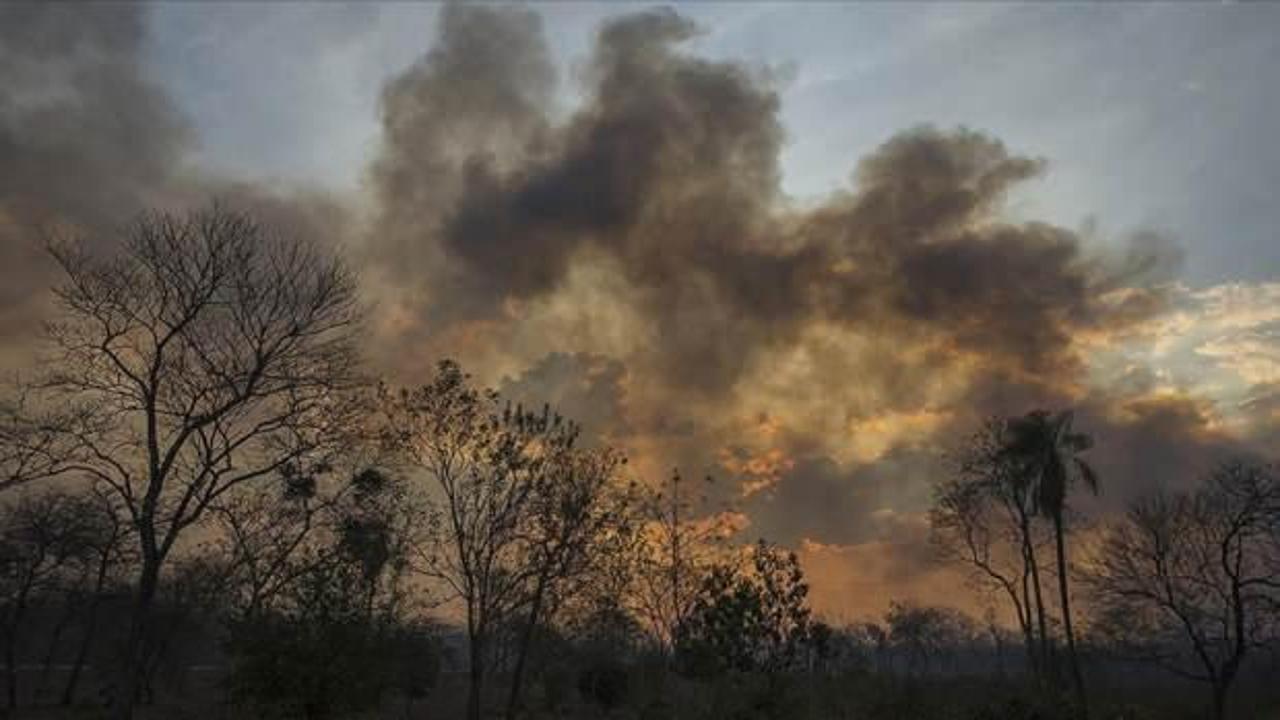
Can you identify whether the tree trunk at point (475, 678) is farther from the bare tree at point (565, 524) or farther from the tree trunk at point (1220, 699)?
the tree trunk at point (1220, 699)

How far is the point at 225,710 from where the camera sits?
37344 mm

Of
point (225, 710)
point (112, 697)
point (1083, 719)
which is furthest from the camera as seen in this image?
point (112, 697)

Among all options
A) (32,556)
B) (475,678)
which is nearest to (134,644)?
(475,678)

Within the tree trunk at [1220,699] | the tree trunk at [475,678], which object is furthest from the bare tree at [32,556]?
the tree trunk at [1220,699]

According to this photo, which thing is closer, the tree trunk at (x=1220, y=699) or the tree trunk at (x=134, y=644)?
the tree trunk at (x=134, y=644)

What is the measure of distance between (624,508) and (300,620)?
21.8m

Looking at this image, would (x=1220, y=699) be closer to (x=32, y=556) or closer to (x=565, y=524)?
(x=565, y=524)

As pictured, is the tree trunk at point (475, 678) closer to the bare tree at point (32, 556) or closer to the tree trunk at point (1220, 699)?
the bare tree at point (32, 556)

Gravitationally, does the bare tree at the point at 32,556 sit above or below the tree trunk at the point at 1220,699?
above

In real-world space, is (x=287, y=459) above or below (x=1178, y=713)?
above

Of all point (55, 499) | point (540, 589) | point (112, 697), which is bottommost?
point (112, 697)

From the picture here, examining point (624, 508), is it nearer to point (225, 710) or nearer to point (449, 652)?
point (225, 710)

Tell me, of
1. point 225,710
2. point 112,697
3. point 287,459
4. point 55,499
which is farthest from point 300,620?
point 112,697

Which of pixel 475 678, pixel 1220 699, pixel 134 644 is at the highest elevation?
pixel 134 644
